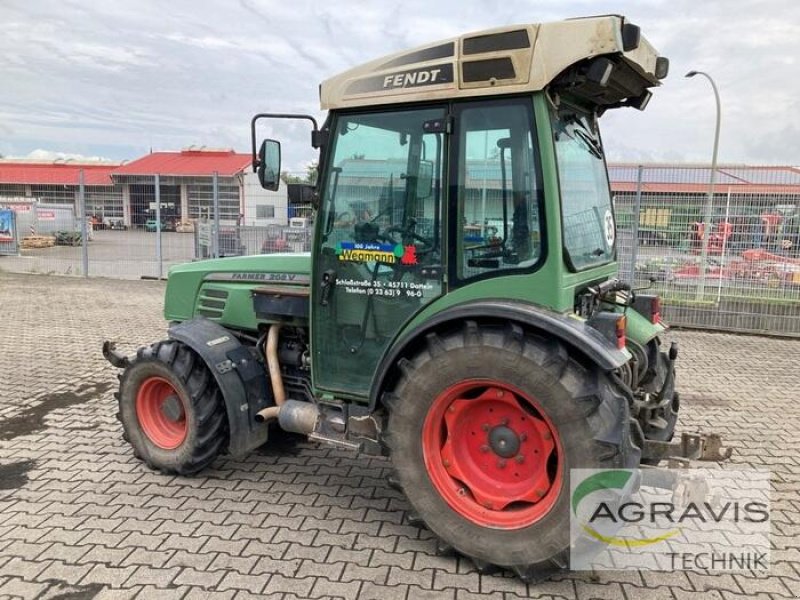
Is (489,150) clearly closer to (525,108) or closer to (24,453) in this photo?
(525,108)

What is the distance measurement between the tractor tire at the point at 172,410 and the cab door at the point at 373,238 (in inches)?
31.0

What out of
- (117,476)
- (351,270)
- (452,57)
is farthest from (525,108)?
(117,476)

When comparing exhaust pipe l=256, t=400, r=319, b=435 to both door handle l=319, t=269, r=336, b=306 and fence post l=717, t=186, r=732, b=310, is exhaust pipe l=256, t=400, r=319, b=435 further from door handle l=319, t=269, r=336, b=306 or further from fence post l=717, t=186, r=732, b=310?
fence post l=717, t=186, r=732, b=310

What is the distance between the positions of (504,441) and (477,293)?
74 cm

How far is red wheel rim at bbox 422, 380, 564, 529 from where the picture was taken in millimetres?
2904

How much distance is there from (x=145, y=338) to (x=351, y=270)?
19.6 ft

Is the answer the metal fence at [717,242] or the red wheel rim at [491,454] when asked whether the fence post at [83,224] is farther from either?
the red wheel rim at [491,454]

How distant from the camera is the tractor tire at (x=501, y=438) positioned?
271 centimetres

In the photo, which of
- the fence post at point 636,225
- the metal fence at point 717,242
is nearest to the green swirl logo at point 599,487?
the metal fence at point 717,242

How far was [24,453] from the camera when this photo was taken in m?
4.45

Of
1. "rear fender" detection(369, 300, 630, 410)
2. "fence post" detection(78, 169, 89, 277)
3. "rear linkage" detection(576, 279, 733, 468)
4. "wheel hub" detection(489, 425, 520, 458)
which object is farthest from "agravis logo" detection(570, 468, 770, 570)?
"fence post" detection(78, 169, 89, 277)

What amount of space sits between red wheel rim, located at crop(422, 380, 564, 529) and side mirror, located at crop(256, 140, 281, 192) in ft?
5.31

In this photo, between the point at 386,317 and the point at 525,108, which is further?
the point at 386,317

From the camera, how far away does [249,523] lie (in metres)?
3.46
